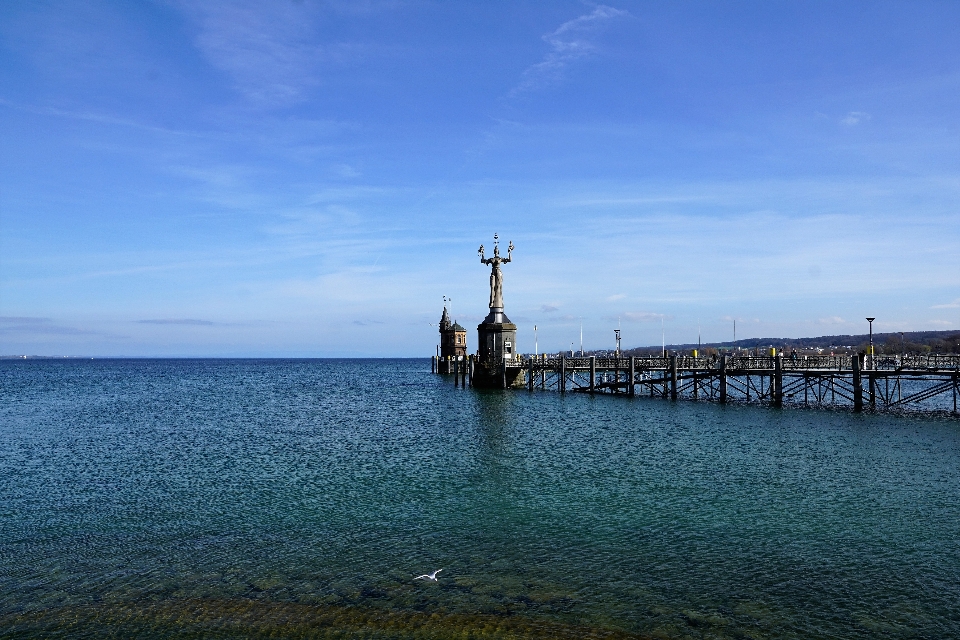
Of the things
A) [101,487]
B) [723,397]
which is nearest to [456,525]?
[101,487]

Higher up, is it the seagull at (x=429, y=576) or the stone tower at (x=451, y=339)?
the stone tower at (x=451, y=339)

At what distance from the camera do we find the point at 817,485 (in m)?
24.0

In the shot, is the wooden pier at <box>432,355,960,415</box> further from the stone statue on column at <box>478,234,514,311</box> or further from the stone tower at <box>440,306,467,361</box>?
the stone tower at <box>440,306,467,361</box>

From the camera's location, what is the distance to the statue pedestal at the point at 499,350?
68938mm

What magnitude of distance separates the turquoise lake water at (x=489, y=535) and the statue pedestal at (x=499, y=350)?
3135 centimetres

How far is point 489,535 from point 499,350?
51.3 metres

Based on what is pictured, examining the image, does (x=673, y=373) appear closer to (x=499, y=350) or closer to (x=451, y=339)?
(x=499, y=350)

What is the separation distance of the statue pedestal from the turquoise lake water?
3135 centimetres

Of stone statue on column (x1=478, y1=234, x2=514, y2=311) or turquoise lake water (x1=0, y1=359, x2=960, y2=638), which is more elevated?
stone statue on column (x1=478, y1=234, x2=514, y2=311)

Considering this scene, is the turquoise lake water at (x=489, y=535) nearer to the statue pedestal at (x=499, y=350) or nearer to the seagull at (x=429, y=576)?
the seagull at (x=429, y=576)

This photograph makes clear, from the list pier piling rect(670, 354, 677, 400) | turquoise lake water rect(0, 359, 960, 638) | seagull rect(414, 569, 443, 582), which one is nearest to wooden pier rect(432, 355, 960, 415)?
pier piling rect(670, 354, 677, 400)

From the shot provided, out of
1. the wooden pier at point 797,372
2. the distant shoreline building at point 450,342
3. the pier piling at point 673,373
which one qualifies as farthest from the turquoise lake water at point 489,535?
the distant shoreline building at point 450,342

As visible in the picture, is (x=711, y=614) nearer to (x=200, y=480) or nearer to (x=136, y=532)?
(x=136, y=532)

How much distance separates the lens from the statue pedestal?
6894cm
